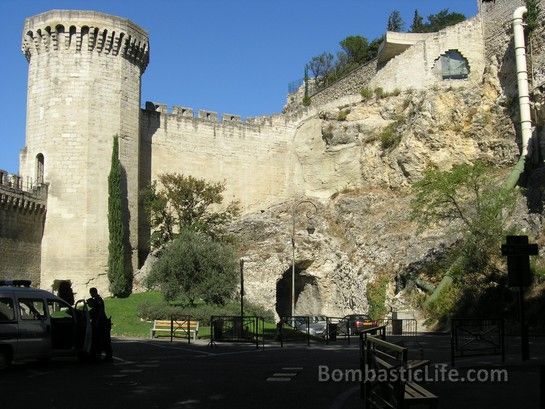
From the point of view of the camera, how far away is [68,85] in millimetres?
34094

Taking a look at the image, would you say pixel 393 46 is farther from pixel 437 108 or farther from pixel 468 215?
pixel 468 215

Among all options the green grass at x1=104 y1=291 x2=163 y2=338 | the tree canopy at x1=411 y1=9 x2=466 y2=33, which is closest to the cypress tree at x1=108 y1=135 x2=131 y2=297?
the green grass at x1=104 y1=291 x2=163 y2=338

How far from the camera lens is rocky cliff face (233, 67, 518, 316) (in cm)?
3656

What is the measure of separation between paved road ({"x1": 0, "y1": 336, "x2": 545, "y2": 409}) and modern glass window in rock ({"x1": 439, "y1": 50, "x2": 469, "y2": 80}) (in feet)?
106

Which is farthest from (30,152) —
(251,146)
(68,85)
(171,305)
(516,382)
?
(516,382)

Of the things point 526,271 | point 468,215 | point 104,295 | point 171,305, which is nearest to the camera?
point 526,271

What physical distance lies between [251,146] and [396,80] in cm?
1131

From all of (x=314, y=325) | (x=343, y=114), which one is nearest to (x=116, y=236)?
(x=314, y=325)

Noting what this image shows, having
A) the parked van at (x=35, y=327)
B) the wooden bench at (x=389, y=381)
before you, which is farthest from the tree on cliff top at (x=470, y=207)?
the wooden bench at (x=389, y=381)

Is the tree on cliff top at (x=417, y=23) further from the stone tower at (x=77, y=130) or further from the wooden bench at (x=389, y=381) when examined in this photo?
the wooden bench at (x=389, y=381)

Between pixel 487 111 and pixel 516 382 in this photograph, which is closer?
pixel 516 382

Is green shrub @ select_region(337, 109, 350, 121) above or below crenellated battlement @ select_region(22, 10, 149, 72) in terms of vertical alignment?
below

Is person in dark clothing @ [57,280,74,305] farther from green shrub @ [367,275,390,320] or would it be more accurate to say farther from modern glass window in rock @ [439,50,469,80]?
modern glass window in rock @ [439,50,469,80]

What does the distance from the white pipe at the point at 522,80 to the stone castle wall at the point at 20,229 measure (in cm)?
2706
